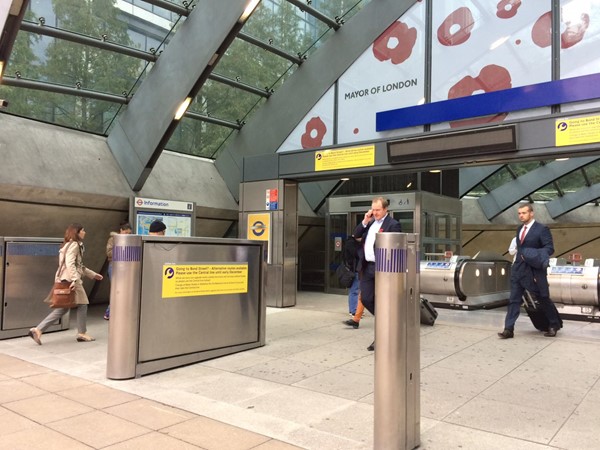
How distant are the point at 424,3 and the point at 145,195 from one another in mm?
6573

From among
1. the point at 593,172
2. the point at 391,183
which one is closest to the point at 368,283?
the point at 391,183

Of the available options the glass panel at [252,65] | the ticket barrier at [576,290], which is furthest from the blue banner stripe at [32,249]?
the ticket barrier at [576,290]

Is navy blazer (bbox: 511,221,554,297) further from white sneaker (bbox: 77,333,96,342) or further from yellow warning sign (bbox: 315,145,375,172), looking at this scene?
white sneaker (bbox: 77,333,96,342)

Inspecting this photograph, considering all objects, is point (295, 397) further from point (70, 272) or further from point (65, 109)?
point (65, 109)

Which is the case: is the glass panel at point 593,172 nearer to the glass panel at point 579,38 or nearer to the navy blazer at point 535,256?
the glass panel at point 579,38

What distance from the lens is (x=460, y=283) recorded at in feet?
32.9

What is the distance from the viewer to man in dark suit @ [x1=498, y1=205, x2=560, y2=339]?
6266 mm

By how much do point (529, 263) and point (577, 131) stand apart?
6.97 ft

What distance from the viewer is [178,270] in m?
5.04

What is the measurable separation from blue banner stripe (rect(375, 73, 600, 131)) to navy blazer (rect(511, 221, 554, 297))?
2246mm

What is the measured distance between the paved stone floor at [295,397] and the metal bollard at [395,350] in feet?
0.88

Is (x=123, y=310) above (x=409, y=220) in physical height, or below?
below

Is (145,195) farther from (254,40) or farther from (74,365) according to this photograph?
(74,365)

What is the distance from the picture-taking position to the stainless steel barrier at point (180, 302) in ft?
15.1
